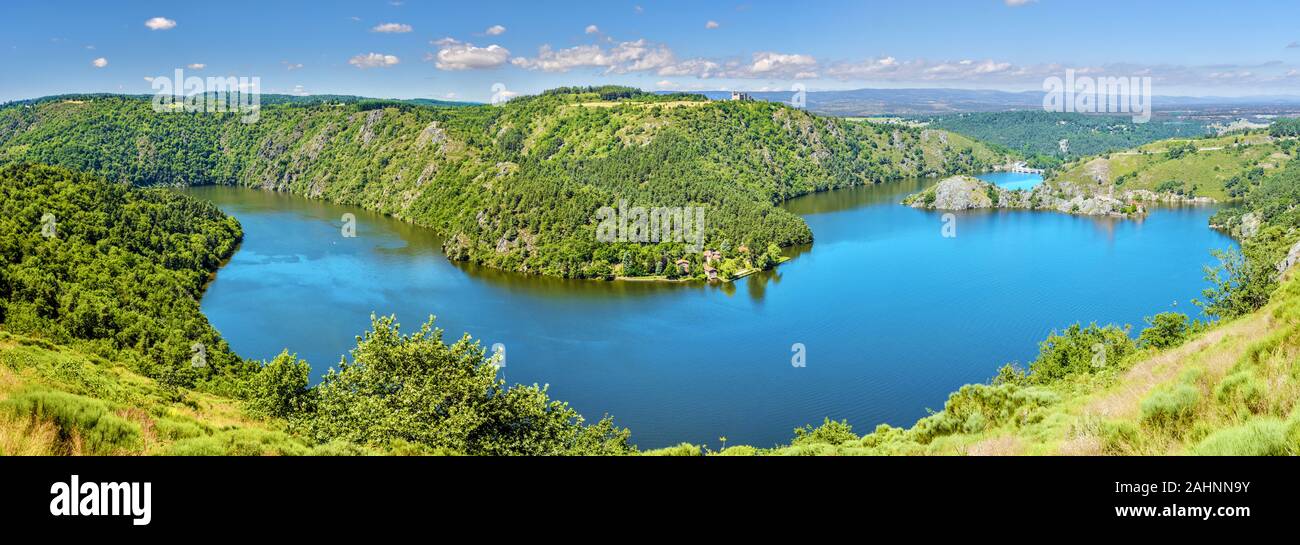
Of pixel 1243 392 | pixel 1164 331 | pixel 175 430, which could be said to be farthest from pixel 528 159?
pixel 1243 392

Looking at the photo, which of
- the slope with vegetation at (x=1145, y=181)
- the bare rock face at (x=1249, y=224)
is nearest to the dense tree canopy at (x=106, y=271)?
the bare rock face at (x=1249, y=224)

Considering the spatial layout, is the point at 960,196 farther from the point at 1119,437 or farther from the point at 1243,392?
the point at 1119,437

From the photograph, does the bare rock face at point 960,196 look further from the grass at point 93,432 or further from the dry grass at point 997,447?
the grass at point 93,432

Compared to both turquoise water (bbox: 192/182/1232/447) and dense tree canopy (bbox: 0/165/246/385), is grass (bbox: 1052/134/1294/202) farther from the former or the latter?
dense tree canopy (bbox: 0/165/246/385)

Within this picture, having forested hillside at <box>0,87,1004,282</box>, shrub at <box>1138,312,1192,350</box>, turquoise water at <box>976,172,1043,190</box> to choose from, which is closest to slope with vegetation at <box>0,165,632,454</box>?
shrub at <box>1138,312,1192,350</box>
